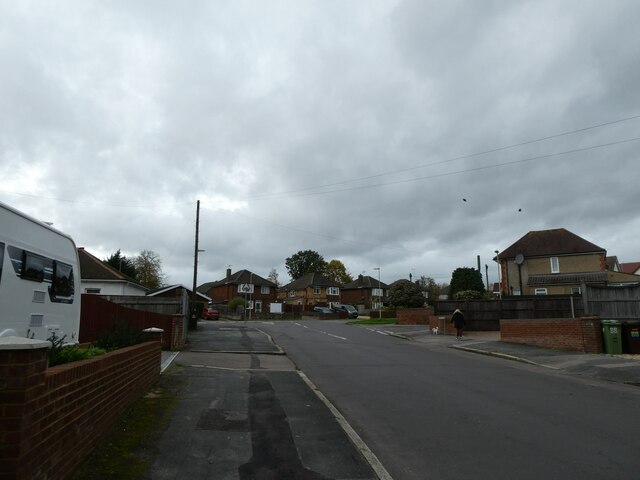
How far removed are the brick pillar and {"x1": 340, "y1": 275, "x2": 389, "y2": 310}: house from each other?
290ft

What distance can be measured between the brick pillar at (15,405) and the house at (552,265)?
135 ft

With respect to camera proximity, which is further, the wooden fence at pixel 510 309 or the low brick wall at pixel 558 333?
the wooden fence at pixel 510 309

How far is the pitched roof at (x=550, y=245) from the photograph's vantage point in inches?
1721

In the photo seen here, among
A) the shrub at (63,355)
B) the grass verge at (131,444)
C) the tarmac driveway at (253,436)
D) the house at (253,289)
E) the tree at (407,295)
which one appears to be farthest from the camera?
the house at (253,289)

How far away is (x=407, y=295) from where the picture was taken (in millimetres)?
48062

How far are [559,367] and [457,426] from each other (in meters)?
8.86

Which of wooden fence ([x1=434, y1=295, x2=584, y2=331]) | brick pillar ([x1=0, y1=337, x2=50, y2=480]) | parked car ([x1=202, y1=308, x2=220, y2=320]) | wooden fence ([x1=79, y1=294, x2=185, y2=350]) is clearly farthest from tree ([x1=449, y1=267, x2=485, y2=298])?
brick pillar ([x1=0, y1=337, x2=50, y2=480])

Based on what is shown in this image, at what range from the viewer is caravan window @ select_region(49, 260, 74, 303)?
27.5ft

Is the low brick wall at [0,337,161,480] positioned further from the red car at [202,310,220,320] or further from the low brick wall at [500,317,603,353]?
the red car at [202,310,220,320]

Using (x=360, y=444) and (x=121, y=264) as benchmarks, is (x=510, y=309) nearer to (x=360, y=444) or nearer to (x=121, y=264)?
(x=360, y=444)

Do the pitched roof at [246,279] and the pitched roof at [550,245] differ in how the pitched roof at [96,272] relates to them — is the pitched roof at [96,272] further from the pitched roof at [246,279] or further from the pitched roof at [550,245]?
the pitched roof at [246,279]

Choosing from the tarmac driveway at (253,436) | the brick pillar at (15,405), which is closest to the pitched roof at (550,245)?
the tarmac driveway at (253,436)

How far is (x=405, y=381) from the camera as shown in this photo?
11570 millimetres

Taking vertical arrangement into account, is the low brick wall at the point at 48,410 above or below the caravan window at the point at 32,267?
below
